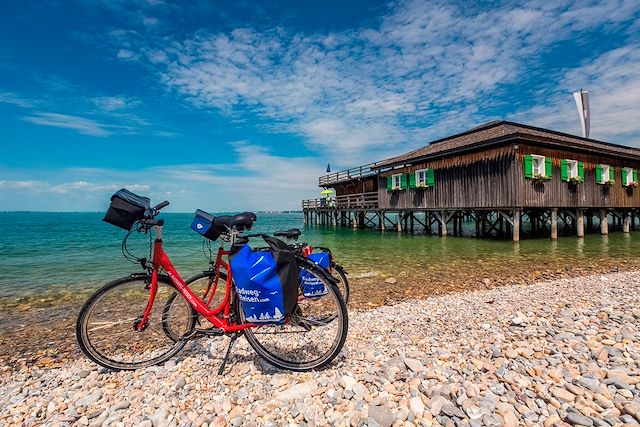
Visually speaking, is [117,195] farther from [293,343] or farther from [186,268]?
[186,268]

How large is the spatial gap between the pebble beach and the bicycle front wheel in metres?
0.20

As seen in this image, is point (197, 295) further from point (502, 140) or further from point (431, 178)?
point (431, 178)

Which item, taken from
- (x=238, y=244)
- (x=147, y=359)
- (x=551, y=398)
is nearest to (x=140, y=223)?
(x=238, y=244)

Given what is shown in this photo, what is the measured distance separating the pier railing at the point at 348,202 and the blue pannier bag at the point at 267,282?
98.9ft

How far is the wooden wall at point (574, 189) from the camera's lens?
1906 cm

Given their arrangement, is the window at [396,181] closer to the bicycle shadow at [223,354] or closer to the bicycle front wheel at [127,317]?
the bicycle shadow at [223,354]

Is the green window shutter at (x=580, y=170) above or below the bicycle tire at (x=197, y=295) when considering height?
above

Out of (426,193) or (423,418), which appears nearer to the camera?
(423,418)

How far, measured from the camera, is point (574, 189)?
21.6 metres

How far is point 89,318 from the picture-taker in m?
3.43

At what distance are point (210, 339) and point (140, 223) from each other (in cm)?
190

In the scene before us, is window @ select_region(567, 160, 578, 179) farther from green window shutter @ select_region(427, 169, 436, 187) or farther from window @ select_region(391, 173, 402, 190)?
window @ select_region(391, 173, 402, 190)

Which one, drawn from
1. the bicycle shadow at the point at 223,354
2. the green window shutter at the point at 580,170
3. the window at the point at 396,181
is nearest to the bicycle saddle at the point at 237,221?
the bicycle shadow at the point at 223,354

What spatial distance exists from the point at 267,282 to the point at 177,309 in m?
1.38
